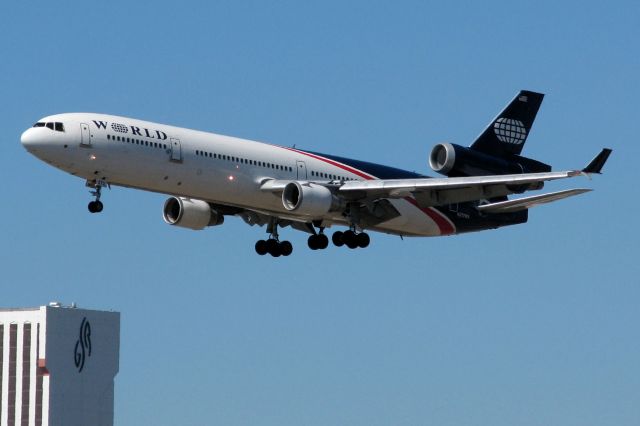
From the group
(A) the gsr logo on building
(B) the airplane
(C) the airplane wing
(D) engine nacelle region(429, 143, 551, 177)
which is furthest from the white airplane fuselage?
(A) the gsr logo on building

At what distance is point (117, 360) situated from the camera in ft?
521

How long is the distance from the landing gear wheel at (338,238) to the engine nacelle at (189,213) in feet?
19.8

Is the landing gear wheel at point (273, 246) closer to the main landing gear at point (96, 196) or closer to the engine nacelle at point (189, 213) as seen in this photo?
the engine nacelle at point (189, 213)

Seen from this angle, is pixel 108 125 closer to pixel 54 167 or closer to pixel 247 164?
pixel 54 167

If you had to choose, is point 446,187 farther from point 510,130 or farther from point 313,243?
point 510,130

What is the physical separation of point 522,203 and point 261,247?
13.7 m

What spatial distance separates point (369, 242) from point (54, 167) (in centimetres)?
1762

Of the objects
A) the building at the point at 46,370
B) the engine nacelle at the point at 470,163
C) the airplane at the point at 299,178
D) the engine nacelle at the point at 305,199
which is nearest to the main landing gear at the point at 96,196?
the airplane at the point at 299,178

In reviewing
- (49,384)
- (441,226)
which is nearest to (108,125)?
(441,226)

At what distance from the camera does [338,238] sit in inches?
2972

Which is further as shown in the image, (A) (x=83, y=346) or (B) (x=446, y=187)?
(A) (x=83, y=346)

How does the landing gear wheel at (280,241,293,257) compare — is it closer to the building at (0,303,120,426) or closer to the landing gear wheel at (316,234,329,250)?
the landing gear wheel at (316,234,329,250)

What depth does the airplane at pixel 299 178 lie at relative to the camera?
216 feet

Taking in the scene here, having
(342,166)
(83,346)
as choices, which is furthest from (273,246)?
(83,346)
